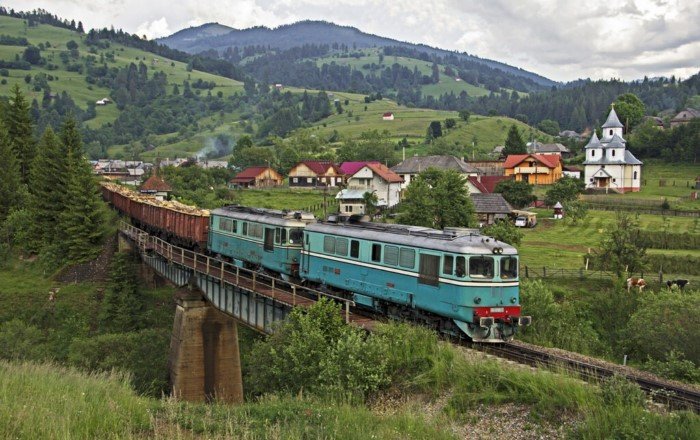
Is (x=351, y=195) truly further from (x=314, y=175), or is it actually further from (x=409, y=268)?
(x=409, y=268)

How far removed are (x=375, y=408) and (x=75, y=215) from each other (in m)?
53.4

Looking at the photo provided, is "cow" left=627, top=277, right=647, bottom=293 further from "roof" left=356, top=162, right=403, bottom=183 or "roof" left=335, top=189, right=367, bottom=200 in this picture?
"roof" left=356, top=162, right=403, bottom=183

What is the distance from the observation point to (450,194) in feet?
206

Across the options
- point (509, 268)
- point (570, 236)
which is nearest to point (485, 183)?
point (570, 236)

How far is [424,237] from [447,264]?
223 cm

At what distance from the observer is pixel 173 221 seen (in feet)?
171

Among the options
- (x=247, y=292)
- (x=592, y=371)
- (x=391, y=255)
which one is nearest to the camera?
(x=592, y=371)

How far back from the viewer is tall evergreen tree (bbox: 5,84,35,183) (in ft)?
271

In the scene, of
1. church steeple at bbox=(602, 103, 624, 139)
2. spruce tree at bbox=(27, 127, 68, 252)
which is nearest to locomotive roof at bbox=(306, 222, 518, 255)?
spruce tree at bbox=(27, 127, 68, 252)

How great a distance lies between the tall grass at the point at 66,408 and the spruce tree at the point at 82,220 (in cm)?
4663

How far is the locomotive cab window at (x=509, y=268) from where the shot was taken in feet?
81.9

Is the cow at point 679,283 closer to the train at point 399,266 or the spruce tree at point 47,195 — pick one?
the train at point 399,266

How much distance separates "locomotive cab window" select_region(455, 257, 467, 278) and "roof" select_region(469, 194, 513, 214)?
57.4m

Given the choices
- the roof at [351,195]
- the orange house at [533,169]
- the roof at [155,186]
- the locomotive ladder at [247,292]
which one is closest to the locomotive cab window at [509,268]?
the locomotive ladder at [247,292]
